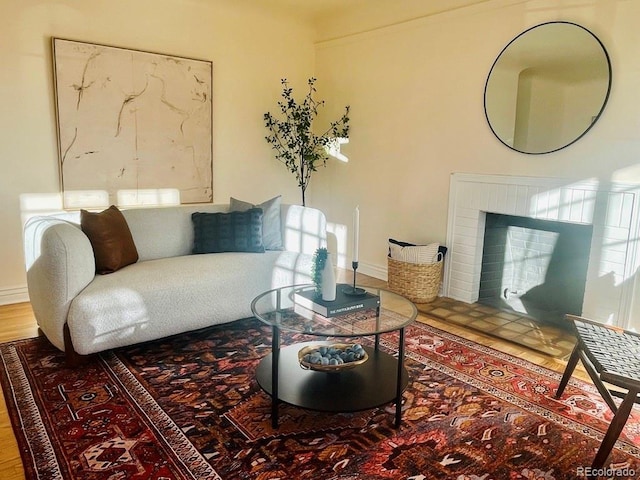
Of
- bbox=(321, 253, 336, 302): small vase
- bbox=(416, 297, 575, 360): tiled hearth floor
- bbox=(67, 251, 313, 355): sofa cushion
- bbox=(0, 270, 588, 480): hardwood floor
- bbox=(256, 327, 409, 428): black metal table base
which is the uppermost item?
bbox=(321, 253, 336, 302): small vase

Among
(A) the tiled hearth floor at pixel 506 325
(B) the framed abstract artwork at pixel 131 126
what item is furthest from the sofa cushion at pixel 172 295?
(B) the framed abstract artwork at pixel 131 126

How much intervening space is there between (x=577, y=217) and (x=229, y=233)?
2.40 meters

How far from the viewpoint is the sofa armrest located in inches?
101

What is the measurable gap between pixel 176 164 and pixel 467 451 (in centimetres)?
351

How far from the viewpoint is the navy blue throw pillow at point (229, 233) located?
3457mm

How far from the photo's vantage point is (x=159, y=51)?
13.9ft

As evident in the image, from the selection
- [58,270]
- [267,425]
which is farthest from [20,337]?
[267,425]

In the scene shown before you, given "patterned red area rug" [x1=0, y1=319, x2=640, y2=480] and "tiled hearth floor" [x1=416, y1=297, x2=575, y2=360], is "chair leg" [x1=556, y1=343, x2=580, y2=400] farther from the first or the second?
"tiled hearth floor" [x1=416, y1=297, x2=575, y2=360]

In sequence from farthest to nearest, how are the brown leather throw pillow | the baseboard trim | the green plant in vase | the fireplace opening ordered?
1. the baseboard trim
2. the fireplace opening
3. the brown leather throw pillow
4. the green plant in vase

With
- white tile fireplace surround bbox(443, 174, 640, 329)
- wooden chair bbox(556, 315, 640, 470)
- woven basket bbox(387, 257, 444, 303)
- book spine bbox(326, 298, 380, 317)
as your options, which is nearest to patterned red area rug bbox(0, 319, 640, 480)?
wooden chair bbox(556, 315, 640, 470)

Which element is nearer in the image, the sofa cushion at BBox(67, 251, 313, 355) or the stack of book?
the stack of book

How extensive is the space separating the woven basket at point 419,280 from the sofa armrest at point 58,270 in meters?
2.35

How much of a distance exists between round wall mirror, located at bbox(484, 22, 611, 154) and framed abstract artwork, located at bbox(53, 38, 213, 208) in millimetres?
2614

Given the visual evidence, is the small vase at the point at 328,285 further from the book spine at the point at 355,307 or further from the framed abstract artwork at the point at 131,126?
the framed abstract artwork at the point at 131,126
